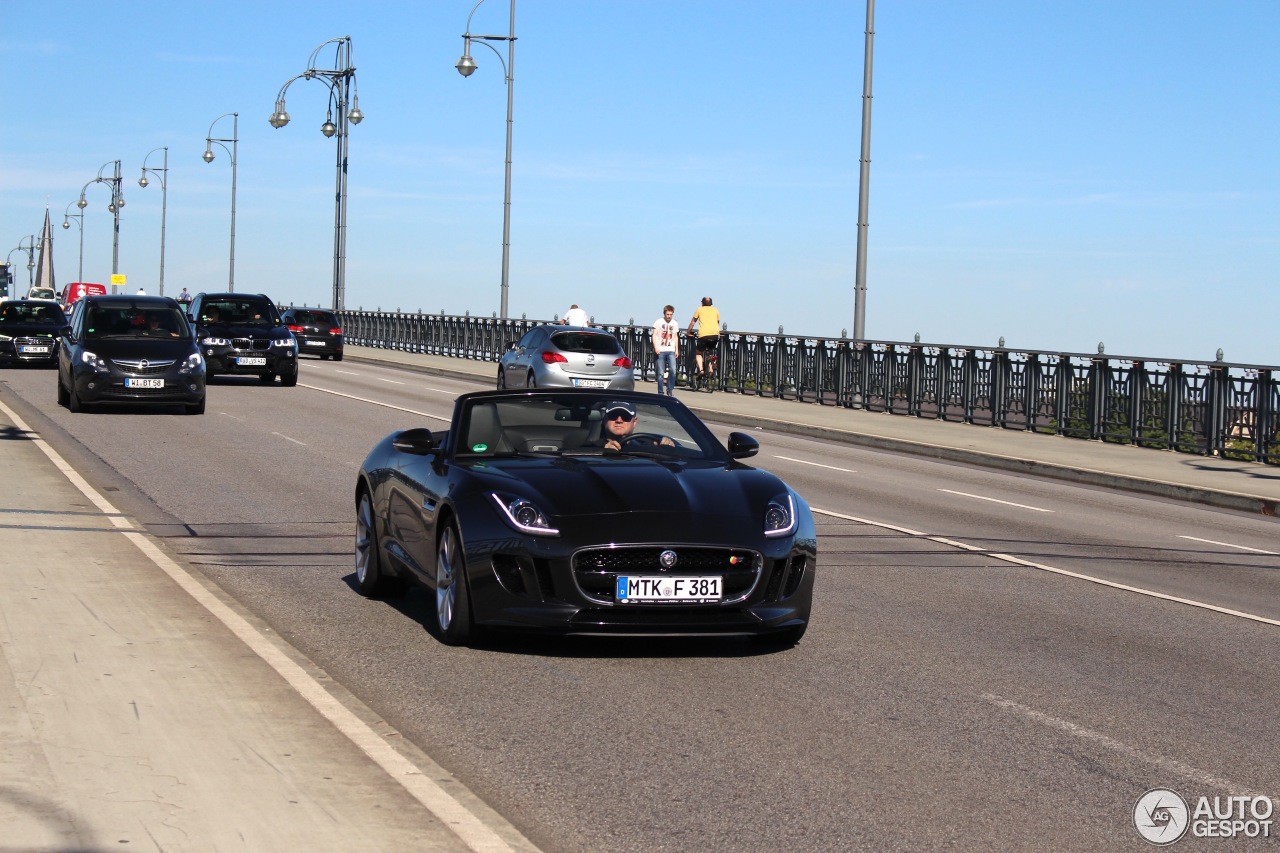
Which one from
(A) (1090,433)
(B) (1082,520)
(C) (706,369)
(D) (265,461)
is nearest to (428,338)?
(C) (706,369)

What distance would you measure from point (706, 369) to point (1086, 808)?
1301 inches

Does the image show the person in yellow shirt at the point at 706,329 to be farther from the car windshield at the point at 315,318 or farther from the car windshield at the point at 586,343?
the car windshield at the point at 315,318

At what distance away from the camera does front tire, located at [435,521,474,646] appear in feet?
26.3

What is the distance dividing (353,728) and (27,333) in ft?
109

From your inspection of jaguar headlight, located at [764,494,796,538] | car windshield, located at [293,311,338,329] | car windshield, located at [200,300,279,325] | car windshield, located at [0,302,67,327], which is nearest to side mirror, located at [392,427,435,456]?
jaguar headlight, located at [764,494,796,538]

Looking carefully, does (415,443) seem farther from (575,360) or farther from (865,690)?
(575,360)

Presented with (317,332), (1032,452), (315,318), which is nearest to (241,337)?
(1032,452)

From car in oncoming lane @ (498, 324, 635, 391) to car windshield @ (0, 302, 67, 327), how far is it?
1196cm

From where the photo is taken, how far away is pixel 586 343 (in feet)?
105

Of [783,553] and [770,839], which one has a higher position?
[783,553]

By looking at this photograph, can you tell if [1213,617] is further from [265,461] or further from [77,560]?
[265,461]

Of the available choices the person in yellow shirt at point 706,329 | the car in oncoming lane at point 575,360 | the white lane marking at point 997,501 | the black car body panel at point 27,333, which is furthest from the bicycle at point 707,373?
the white lane marking at point 997,501

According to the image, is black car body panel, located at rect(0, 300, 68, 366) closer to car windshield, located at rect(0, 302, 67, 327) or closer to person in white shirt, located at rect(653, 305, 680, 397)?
car windshield, located at rect(0, 302, 67, 327)

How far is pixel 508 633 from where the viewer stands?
8.23m
